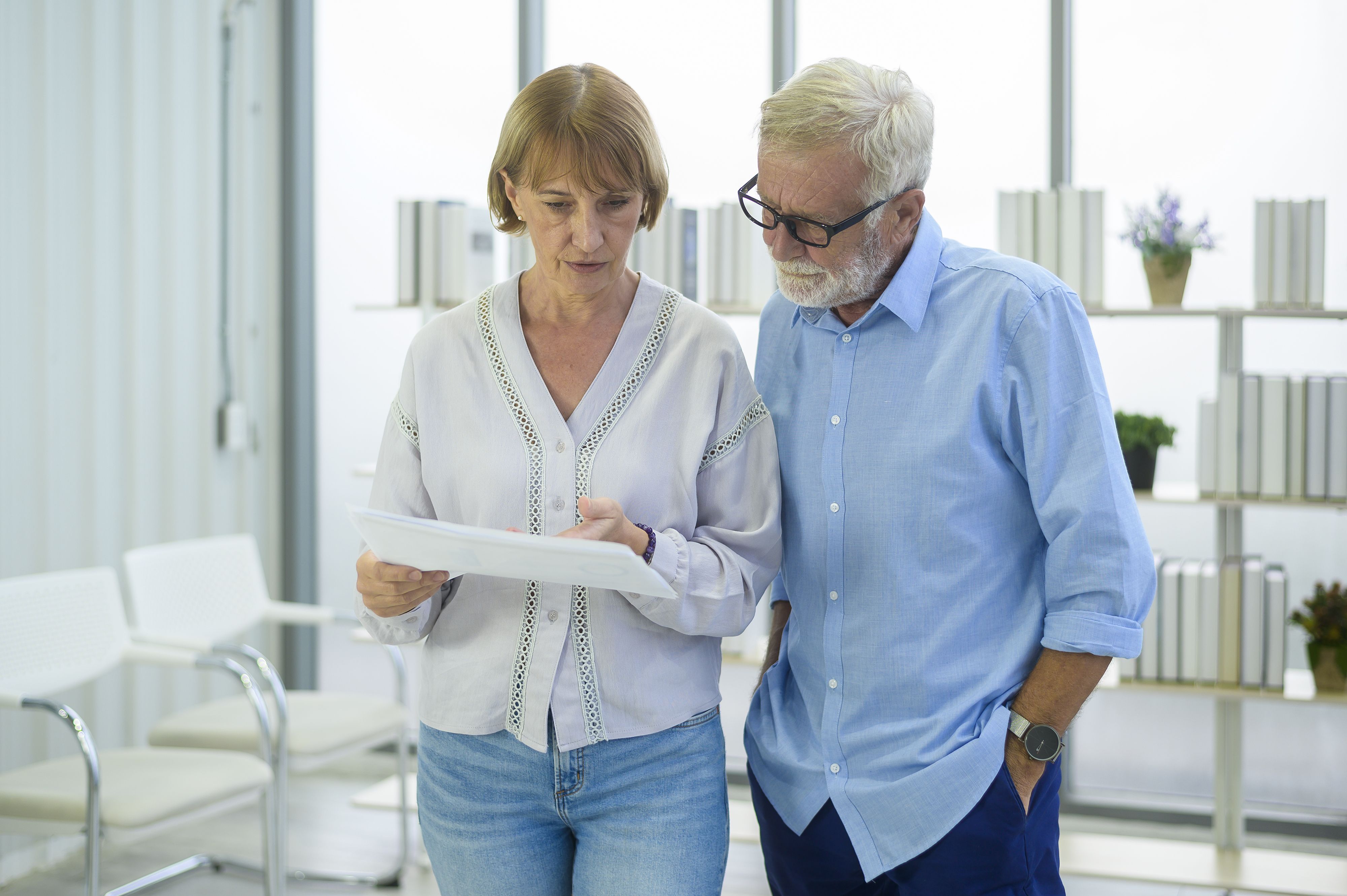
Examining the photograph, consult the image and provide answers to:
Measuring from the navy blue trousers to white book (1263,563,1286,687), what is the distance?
198 cm

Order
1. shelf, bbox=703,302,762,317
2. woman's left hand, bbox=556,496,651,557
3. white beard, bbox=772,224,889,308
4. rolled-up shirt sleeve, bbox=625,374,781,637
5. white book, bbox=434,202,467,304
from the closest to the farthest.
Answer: woman's left hand, bbox=556,496,651,557, rolled-up shirt sleeve, bbox=625,374,781,637, white beard, bbox=772,224,889,308, shelf, bbox=703,302,762,317, white book, bbox=434,202,467,304

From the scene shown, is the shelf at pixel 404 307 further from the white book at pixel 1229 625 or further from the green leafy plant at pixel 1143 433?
the white book at pixel 1229 625

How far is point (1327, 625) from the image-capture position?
3.14 m

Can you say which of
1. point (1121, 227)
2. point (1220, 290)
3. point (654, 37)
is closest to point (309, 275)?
point (654, 37)

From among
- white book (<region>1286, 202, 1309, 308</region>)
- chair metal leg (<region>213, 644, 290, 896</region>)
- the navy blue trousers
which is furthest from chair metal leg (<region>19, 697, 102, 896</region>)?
white book (<region>1286, 202, 1309, 308</region>)

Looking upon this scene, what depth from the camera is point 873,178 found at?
1.42 m

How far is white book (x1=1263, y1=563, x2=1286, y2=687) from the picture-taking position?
3.13m

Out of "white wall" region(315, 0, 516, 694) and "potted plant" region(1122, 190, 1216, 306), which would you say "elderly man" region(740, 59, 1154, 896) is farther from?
"white wall" region(315, 0, 516, 694)

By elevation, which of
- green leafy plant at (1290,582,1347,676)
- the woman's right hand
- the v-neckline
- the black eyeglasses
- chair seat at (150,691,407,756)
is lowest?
chair seat at (150,691,407,756)

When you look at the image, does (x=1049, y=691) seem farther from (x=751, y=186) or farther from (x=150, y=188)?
(x=150, y=188)

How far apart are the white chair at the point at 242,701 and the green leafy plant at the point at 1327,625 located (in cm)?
254

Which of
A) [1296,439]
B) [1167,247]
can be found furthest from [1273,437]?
[1167,247]

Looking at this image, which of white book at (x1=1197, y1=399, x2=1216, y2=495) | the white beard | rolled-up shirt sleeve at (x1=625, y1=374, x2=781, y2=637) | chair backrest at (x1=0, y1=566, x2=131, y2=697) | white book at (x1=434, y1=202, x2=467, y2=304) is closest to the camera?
rolled-up shirt sleeve at (x1=625, y1=374, x2=781, y2=637)

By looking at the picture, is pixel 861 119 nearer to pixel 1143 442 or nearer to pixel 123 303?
pixel 1143 442
